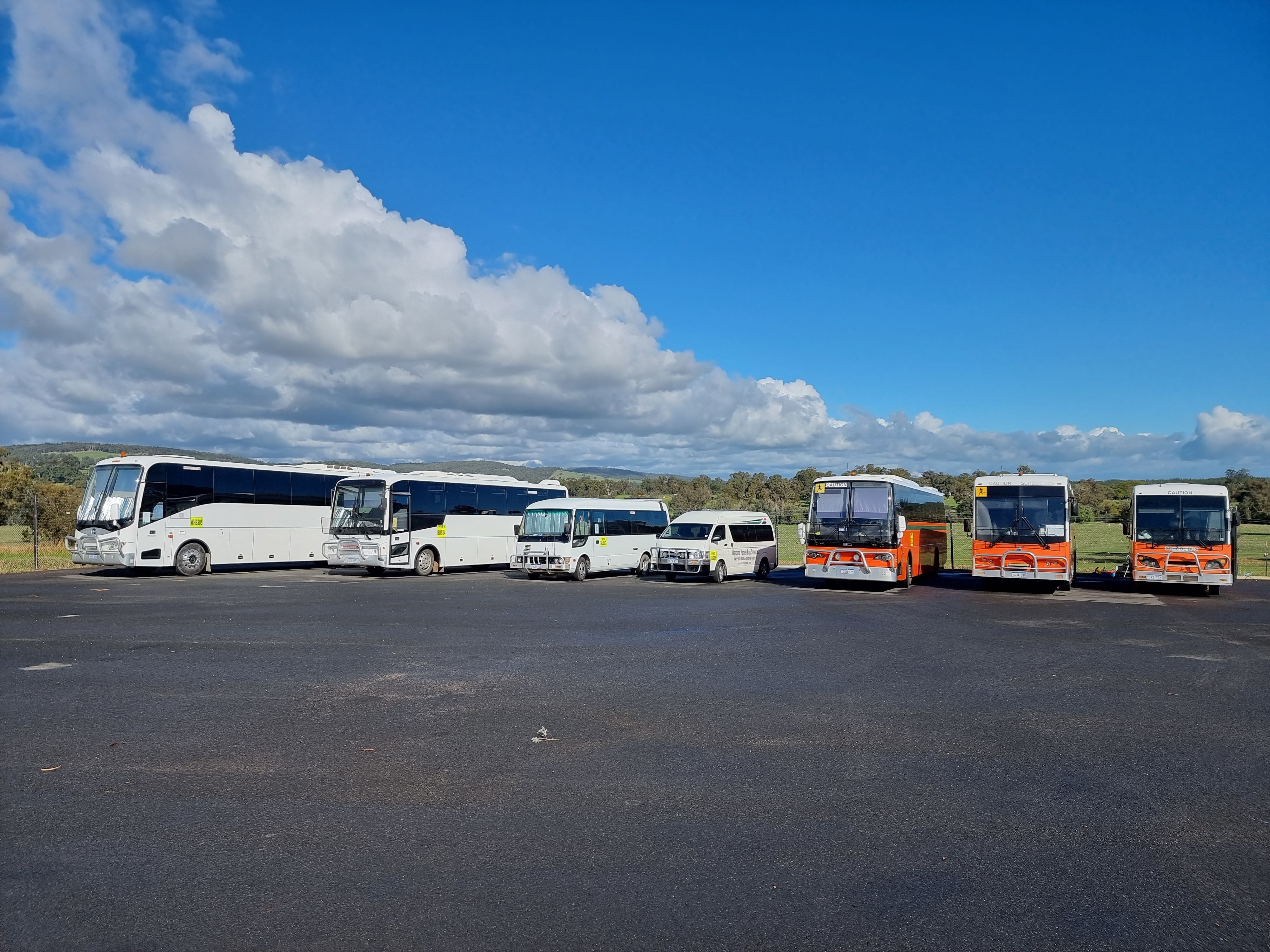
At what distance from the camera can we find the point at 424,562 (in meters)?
27.8

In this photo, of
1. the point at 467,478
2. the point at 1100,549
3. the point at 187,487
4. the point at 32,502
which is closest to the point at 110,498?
the point at 187,487

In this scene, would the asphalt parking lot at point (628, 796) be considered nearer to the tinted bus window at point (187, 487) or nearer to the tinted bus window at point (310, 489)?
the tinted bus window at point (187, 487)

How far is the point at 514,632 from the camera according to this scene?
14.1 meters

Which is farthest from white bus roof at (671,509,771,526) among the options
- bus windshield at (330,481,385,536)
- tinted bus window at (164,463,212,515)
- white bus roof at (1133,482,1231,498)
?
tinted bus window at (164,463,212,515)

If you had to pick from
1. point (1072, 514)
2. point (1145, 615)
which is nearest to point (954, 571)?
point (1072, 514)

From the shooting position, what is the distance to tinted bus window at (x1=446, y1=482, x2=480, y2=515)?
28875 millimetres

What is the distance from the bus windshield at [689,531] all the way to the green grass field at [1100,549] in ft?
18.3

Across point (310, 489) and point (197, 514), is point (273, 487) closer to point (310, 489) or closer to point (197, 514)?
point (310, 489)

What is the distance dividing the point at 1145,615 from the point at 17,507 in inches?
2037

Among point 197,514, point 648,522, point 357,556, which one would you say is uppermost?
point 648,522

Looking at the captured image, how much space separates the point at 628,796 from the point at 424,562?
2289 cm

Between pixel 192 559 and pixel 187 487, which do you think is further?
pixel 192 559

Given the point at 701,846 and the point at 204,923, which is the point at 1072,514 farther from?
the point at 204,923

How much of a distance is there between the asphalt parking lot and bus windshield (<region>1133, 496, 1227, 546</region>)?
11.7m
